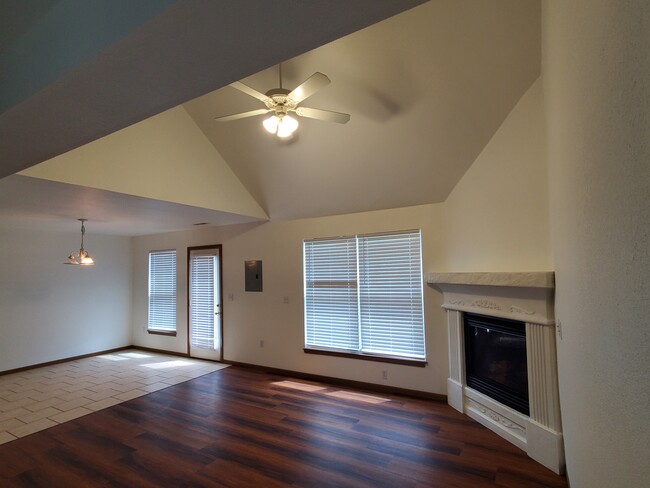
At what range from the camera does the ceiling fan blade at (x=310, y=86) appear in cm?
244

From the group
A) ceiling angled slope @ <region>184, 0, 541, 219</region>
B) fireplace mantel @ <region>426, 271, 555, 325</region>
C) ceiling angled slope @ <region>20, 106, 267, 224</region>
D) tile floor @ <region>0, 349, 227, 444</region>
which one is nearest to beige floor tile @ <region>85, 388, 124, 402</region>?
tile floor @ <region>0, 349, 227, 444</region>

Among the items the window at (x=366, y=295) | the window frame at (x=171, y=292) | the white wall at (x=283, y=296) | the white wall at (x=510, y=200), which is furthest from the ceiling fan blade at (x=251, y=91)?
A: the window frame at (x=171, y=292)

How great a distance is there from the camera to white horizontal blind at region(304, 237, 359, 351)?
4.96 metres

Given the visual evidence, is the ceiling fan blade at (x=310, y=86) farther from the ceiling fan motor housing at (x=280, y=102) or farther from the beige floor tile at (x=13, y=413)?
the beige floor tile at (x=13, y=413)

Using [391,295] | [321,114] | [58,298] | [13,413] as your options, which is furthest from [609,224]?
[58,298]

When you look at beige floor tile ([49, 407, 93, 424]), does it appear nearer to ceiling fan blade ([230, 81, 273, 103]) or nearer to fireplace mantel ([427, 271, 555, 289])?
ceiling fan blade ([230, 81, 273, 103])

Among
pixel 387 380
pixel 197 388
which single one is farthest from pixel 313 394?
pixel 197 388

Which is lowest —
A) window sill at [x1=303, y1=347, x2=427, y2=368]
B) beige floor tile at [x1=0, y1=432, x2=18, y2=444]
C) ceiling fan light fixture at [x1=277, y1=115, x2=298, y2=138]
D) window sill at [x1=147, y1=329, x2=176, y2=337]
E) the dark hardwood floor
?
beige floor tile at [x1=0, y1=432, x2=18, y2=444]

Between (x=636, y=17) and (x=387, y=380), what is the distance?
4.57 meters

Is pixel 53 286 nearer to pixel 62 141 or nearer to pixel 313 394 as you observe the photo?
pixel 313 394

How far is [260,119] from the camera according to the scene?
12.8 feet

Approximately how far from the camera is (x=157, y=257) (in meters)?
7.35

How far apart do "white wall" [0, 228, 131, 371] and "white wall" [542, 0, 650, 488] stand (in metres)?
7.85

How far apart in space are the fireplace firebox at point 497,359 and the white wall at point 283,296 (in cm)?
40
